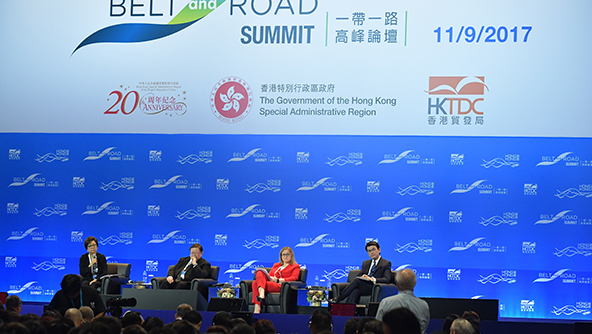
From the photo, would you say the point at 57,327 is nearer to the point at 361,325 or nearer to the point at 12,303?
the point at 361,325

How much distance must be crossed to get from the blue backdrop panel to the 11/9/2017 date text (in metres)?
1.31

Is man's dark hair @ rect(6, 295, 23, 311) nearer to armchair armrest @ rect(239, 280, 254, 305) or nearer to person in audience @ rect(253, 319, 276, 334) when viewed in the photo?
person in audience @ rect(253, 319, 276, 334)

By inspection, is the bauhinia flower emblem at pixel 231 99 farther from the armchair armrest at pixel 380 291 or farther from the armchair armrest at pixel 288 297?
the armchair armrest at pixel 380 291

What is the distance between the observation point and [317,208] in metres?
8.45

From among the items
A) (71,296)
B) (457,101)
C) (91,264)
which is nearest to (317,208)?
(457,101)

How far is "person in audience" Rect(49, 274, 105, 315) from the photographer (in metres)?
5.06

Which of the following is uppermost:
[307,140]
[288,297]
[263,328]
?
[307,140]

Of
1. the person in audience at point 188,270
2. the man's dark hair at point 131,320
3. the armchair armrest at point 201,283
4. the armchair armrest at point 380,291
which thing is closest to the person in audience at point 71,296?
the man's dark hair at point 131,320

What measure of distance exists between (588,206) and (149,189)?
577 centimetres

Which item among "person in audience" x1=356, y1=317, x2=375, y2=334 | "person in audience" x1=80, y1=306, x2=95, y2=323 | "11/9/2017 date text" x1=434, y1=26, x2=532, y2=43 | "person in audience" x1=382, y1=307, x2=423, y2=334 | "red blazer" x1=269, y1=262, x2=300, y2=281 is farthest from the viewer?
"11/9/2017 date text" x1=434, y1=26, x2=532, y2=43

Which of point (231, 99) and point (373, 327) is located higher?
point (231, 99)

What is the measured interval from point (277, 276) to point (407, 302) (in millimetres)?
3691

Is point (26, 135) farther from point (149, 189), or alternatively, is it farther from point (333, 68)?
point (333, 68)

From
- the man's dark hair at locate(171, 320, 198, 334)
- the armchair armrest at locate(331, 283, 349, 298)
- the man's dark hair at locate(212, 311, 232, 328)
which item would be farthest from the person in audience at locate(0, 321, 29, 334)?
the armchair armrest at locate(331, 283, 349, 298)
